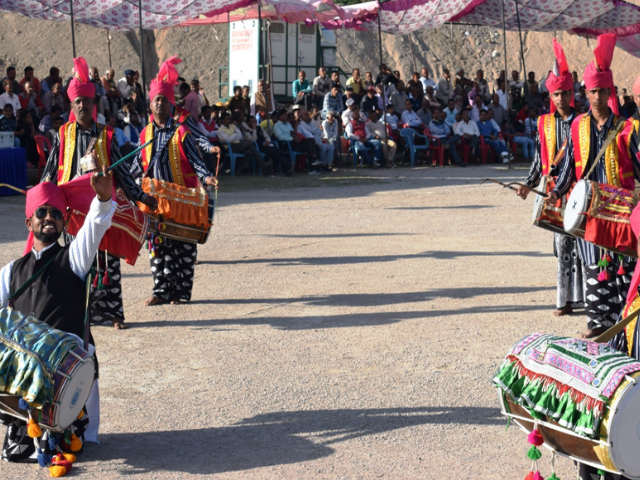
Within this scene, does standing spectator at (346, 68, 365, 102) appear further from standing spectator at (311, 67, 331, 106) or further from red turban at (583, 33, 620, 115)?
red turban at (583, 33, 620, 115)

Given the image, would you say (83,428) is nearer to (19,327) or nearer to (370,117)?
(19,327)

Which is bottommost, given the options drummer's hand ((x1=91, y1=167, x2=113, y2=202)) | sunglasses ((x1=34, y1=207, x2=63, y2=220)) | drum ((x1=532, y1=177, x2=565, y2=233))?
drum ((x1=532, y1=177, x2=565, y2=233))

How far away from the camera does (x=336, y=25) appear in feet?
79.7

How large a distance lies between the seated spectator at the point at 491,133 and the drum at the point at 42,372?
2026 cm

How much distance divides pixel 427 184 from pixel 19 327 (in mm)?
13813

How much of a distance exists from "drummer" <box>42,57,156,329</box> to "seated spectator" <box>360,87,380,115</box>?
15530 millimetres

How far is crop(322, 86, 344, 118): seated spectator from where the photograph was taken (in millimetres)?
22219

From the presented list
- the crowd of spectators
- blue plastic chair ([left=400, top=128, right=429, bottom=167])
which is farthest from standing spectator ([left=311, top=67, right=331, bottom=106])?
blue plastic chair ([left=400, top=128, right=429, bottom=167])

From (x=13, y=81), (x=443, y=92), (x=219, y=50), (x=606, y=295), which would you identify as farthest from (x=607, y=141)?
(x=219, y=50)

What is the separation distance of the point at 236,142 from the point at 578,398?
15999mm

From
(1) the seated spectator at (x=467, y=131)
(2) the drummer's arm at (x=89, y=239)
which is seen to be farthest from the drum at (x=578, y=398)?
(1) the seated spectator at (x=467, y=131)

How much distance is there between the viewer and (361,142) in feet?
70.4

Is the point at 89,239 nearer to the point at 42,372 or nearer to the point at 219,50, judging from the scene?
the point at 42,372

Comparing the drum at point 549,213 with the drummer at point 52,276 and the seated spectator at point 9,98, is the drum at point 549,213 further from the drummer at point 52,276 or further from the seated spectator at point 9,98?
the seated spectator at point 9,98
